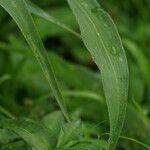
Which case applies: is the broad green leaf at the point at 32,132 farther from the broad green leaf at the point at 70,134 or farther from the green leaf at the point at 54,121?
the green leaf at the point at 54,121

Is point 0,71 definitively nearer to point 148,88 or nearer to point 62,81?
point 62,81

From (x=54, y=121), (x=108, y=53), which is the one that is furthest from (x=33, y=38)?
(x=54, y=121)

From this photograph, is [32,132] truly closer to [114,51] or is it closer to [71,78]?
[114,51]


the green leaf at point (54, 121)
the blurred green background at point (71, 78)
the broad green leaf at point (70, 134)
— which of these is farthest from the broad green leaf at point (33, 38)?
the blurred green background at point (71, 78)

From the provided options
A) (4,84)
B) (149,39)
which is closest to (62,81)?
(4,84)

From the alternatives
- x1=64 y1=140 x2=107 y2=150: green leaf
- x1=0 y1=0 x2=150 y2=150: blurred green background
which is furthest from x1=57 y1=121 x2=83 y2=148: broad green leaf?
x1=0 y1=0 x2=150 y2=150: blurred green background

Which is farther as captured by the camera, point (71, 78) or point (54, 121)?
point (71, 78)

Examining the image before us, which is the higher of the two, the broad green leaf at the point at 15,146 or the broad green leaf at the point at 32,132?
the broad green leaf at the point at 32,132
